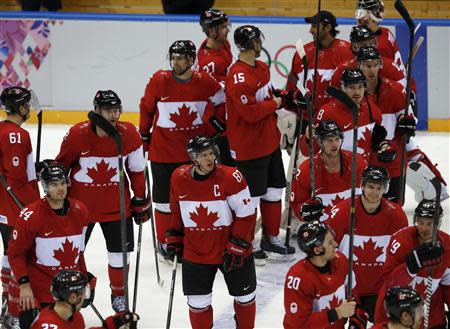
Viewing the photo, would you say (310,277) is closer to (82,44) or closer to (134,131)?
(134,131)

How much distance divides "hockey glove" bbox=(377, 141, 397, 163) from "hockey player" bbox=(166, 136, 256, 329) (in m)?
1.33

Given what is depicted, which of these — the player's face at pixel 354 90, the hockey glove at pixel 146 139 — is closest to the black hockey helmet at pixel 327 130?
the player's face at pixel 354 90

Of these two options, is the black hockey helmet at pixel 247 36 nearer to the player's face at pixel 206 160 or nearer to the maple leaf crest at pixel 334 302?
the player's face at pixel 206 160

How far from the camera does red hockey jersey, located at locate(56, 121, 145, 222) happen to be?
19.7 ft

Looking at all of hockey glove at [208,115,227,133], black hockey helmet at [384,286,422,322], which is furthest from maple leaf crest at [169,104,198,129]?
black hockey helmet at [384,286,422,322]

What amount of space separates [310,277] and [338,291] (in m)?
0.18

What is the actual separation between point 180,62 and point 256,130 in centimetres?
63

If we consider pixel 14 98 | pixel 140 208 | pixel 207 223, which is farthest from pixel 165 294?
pixel 14 98

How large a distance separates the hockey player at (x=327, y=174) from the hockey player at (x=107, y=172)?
2.93 feet

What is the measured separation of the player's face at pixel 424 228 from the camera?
498cm

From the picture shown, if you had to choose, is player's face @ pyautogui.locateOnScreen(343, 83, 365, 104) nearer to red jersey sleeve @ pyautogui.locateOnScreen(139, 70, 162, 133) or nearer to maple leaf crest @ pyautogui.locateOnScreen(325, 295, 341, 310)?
red jersey sleeve @ pyautogui.locateOnScreen(139, 70, 162, 133)

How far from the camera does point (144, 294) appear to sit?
6734 mm

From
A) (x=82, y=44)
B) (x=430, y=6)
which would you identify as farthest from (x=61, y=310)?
(x=430, y=6)

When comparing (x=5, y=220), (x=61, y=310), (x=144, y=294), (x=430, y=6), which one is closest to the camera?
(x=61, y=310)
